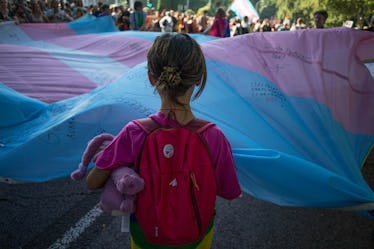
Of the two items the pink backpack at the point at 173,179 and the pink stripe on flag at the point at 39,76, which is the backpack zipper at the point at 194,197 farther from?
the pink stripe on flag at the point at 39,76

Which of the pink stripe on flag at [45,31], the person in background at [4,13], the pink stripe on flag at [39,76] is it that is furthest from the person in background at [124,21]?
A: the pink stripe on flag at [39,76]

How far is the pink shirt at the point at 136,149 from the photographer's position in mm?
992

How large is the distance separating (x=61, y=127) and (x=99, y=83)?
1201 millimetres

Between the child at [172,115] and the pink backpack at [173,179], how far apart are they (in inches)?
0.8

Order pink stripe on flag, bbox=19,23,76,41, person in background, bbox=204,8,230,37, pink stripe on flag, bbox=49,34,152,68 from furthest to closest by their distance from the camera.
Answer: person in background, bbox=204,8,230,37 → pink stripe on flag, bbox=19,23,76,41 → pink stripe on flag, bbox=49,34,152,68

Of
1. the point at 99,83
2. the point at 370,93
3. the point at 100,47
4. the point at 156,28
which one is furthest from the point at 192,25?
the point at 370,93

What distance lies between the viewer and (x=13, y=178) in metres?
1.63

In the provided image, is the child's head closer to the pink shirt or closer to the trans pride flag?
the pink shirt

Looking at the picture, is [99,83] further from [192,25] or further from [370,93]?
[192,25]

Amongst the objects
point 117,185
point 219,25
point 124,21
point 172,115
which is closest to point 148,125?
point 172,115

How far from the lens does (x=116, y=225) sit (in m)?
2.32

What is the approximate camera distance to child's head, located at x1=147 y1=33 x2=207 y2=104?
0.93m

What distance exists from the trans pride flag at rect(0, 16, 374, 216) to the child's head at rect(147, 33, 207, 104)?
1.90ft

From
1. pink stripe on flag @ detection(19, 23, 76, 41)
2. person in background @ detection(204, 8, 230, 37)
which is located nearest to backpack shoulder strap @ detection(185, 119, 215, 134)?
pink stripe on flag @ detection(19, 23, 76, 41)
